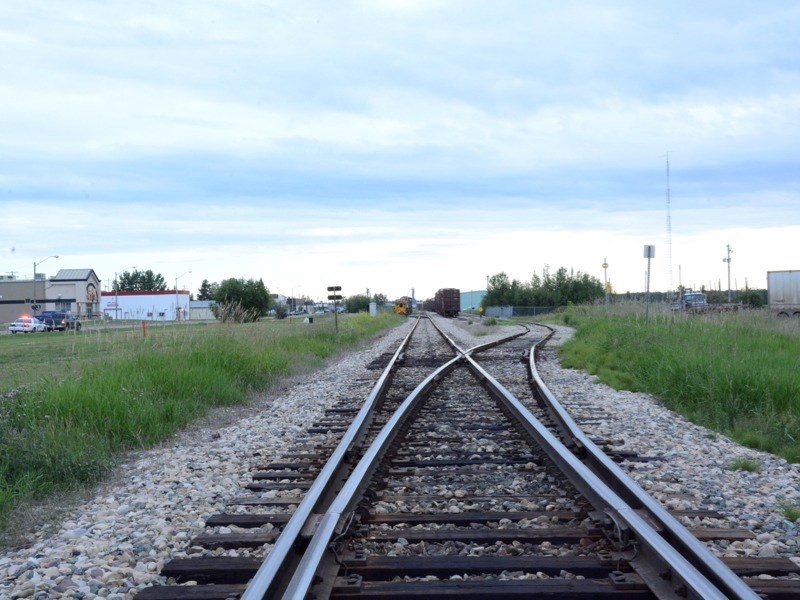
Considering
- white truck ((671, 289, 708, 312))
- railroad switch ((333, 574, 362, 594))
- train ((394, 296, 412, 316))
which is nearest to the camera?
railroad switch ((333, 574, 362, 594))

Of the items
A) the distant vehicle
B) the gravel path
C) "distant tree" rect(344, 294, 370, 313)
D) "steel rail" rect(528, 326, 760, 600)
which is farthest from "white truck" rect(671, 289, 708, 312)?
"distant tree" rect(344, 294, 370, 313)

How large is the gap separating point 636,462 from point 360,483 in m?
2.85

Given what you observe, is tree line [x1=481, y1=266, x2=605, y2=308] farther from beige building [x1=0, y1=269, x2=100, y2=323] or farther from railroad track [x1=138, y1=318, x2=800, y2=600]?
railroad track [x1=138, y1=318, x2=800, y2=600]

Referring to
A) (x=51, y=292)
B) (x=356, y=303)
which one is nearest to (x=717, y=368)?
(x=51, y=292)

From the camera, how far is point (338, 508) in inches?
199

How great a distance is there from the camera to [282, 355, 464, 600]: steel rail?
3856mm

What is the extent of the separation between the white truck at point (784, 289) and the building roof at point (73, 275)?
86208mm

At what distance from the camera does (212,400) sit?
11.7 meters

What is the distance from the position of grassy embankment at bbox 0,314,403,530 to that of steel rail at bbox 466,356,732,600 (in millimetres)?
4229

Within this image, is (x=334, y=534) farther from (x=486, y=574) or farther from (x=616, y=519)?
(x=616, y=519)

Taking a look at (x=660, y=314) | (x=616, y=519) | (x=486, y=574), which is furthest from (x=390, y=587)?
(x=660, y=314)

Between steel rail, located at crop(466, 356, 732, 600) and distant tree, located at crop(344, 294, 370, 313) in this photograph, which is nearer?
steel rail, located at crop(466, 356, 732, 600)

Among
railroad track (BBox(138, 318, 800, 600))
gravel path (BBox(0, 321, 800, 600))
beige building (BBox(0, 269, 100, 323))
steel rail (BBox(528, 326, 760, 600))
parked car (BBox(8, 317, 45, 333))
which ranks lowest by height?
gravel path (BBox(0, 321, 800, 600))

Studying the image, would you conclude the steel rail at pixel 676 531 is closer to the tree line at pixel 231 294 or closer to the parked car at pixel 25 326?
the tree line at pixel 231 294
